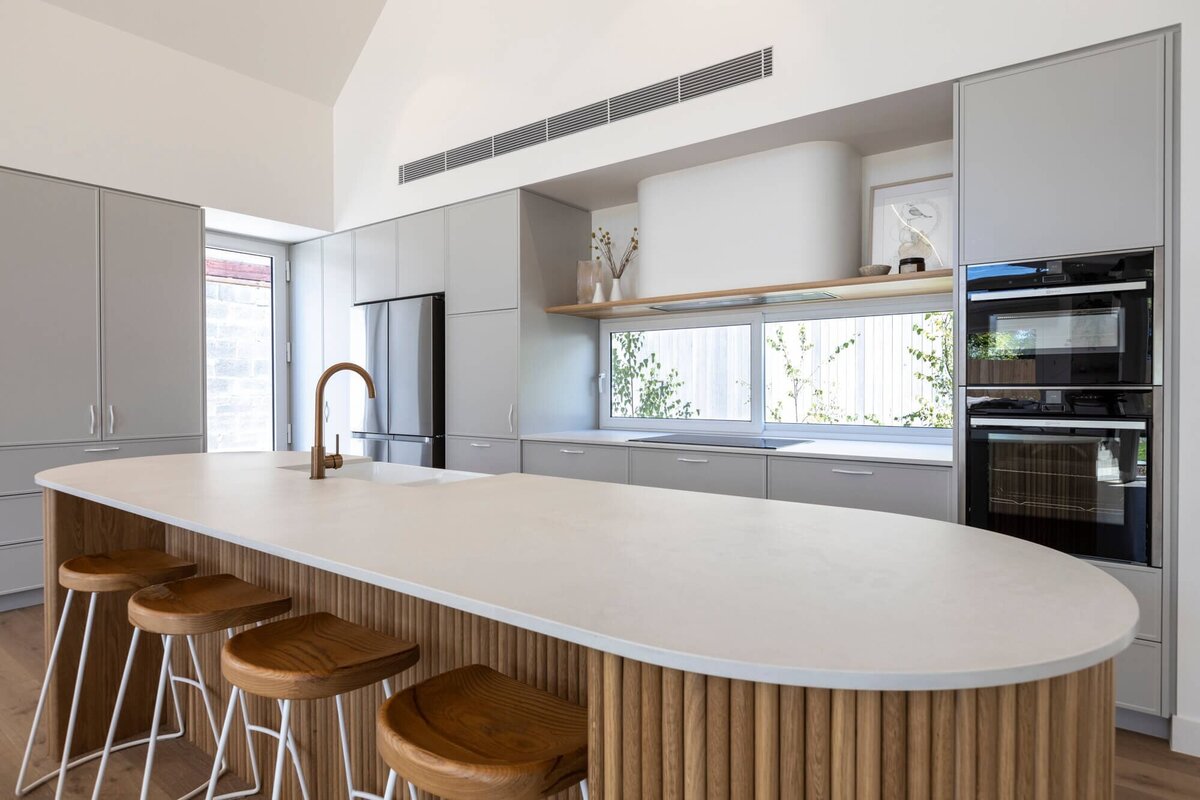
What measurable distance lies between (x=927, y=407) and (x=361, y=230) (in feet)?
12.5

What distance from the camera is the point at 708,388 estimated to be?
4164 mm

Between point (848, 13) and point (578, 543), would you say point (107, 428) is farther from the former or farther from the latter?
point (848, 13)

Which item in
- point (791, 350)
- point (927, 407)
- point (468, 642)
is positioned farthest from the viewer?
point (791, 350)

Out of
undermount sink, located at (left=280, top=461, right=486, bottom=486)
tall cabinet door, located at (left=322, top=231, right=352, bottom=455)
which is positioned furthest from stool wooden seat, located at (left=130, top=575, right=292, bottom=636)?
tall cabinet door, located at (left=322, top=231, right=352, bottom=455)

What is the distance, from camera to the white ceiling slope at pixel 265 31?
3.98 meters

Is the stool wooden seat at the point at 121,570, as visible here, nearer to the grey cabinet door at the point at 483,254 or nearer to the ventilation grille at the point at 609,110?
the grey cabinet door at the point at 483,254

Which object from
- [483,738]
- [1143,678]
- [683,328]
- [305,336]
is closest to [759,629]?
[483,738]

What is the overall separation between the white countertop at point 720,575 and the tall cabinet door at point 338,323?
10.4ft

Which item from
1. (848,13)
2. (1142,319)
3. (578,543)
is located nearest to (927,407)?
(1142,319)

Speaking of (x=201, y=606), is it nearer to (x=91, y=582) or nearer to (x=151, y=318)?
(x=91, y=582)

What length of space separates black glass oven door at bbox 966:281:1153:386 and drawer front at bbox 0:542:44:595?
183 inches

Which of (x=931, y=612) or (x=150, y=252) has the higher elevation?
(x=150, y=252)

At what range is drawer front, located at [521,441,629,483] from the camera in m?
3.63

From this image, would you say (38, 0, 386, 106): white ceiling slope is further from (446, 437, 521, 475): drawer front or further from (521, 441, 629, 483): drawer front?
(521, 441, 629, 483): drawer front
